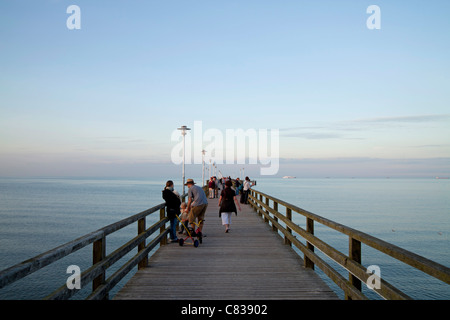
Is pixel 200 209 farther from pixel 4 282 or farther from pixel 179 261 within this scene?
pixel 4 282

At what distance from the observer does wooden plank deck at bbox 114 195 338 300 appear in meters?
5.38

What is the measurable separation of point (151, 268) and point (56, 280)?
56.6ft

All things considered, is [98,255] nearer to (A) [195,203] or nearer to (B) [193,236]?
(B) [193,236]

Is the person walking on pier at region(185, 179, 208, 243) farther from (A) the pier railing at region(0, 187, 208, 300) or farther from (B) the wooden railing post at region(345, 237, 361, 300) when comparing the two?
(B) the wooden railing post at region(345, 237, 361, 300)

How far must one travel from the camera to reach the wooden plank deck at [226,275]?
538 centimetres

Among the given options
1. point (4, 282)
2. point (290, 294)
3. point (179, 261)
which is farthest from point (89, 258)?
point (4, 282)

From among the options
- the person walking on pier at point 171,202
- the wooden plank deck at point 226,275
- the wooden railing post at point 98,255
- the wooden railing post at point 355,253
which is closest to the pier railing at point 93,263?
the wooden railing post at point 98,255

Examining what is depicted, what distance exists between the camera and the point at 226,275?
653cm

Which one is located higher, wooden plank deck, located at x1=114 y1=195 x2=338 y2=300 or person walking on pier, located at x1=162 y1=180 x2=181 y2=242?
person walking on pier, located at x1=162 y1=180 x2=181 y2=242

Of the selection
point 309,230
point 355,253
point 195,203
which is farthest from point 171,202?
point 355,253

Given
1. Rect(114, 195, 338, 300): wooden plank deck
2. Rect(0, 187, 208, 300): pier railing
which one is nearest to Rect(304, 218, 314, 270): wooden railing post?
Rect(114, 195, 338, 300): wooden plank deck

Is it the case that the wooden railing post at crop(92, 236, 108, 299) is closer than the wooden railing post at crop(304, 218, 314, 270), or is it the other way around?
the wooden railing post at crop(92, 236, 108, 299)
